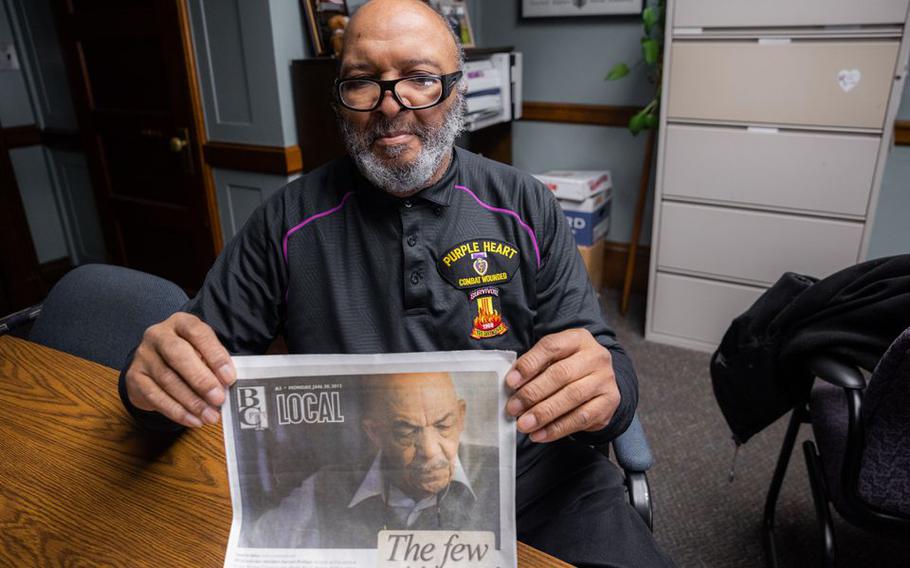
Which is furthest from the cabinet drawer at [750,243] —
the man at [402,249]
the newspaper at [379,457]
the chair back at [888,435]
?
the newspaper at [379,457]

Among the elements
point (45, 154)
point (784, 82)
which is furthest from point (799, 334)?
point (45, 154)

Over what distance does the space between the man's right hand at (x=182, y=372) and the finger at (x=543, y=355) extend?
0.32 m

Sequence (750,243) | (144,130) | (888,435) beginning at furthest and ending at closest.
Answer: (144,130)
(750,243)
(888,435)

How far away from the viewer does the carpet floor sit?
5.49ft

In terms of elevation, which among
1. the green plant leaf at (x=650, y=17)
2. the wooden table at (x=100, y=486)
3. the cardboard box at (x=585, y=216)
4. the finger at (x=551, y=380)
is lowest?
the cardboard box at (x=585, y=216)

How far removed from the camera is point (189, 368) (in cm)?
74

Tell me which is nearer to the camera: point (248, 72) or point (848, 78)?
point (848, 78)

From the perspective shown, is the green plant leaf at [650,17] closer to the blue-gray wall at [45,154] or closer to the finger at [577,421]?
the finger at [577,421]

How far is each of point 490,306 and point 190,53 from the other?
2.09m

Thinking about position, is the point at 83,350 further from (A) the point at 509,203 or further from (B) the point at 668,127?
(B) the point at 668,127

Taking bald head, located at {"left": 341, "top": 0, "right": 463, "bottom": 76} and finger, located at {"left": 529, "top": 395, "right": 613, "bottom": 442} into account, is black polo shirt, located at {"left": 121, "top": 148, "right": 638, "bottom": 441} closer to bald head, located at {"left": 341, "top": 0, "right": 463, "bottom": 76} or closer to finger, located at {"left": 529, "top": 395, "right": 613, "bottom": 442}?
bald head, located at {"left": 341, "top": 0, "right": 463, "bottom": 76}

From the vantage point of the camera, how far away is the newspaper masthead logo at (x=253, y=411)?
27.6 inches

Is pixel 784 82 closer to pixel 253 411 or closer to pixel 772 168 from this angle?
pixel 772 168

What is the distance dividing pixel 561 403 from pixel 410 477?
0.19 metres
